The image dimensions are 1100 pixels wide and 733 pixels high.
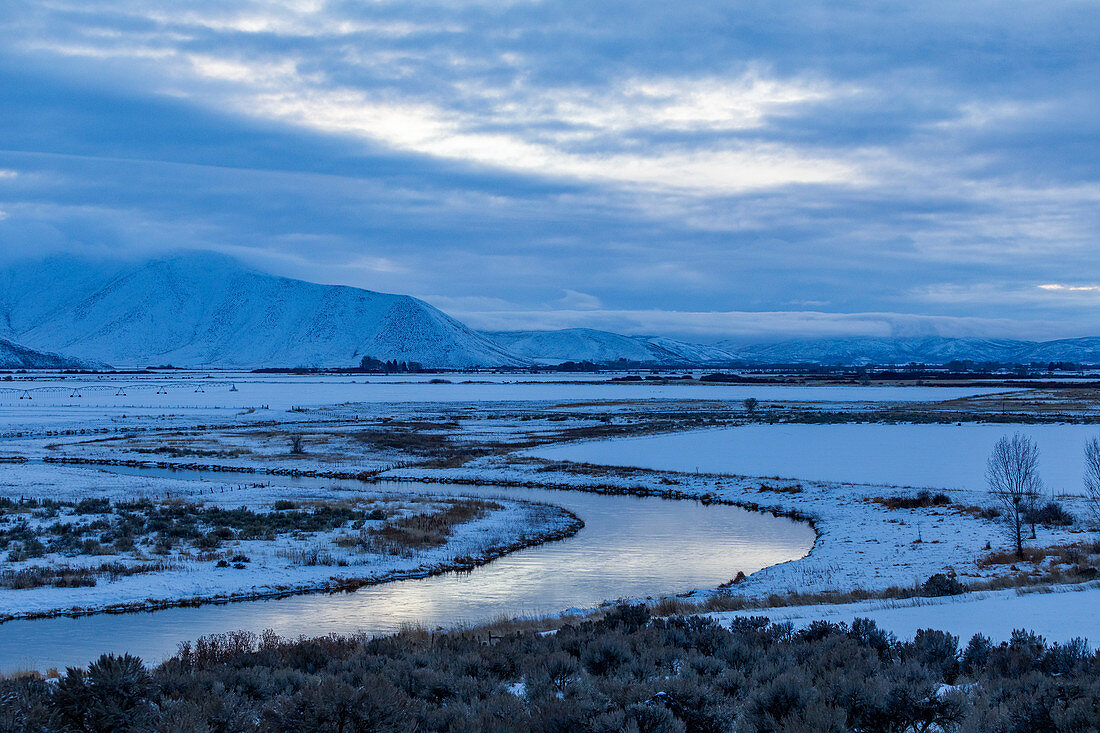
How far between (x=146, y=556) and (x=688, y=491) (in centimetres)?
2008

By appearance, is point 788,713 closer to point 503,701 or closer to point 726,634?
point 503,701

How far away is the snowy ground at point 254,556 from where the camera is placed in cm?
1759

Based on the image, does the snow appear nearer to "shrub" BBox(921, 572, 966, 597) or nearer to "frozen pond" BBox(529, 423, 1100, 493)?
"shrub" BBox(921, 572, 966, 597)

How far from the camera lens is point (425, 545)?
2317 cm

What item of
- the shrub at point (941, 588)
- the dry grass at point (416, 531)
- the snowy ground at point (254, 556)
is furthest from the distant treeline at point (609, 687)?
the dry grass at point (416, 531)

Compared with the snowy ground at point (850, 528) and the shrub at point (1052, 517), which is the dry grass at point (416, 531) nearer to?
the snowy ground at point (850, 528)

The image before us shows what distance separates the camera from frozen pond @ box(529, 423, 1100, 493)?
114 ft

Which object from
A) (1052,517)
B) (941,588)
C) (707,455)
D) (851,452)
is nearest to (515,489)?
(707,455)

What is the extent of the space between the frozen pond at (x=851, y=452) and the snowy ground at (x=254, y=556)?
13167mm

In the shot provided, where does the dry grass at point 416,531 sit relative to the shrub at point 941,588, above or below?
below

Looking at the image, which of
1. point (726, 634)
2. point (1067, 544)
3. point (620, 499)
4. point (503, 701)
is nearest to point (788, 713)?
point (503, 701)

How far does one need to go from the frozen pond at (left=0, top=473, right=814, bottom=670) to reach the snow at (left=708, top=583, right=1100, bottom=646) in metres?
5.56

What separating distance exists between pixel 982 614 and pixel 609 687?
720 centimetres

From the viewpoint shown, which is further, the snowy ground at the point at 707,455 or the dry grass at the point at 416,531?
the dry grass at the point at 416,531
